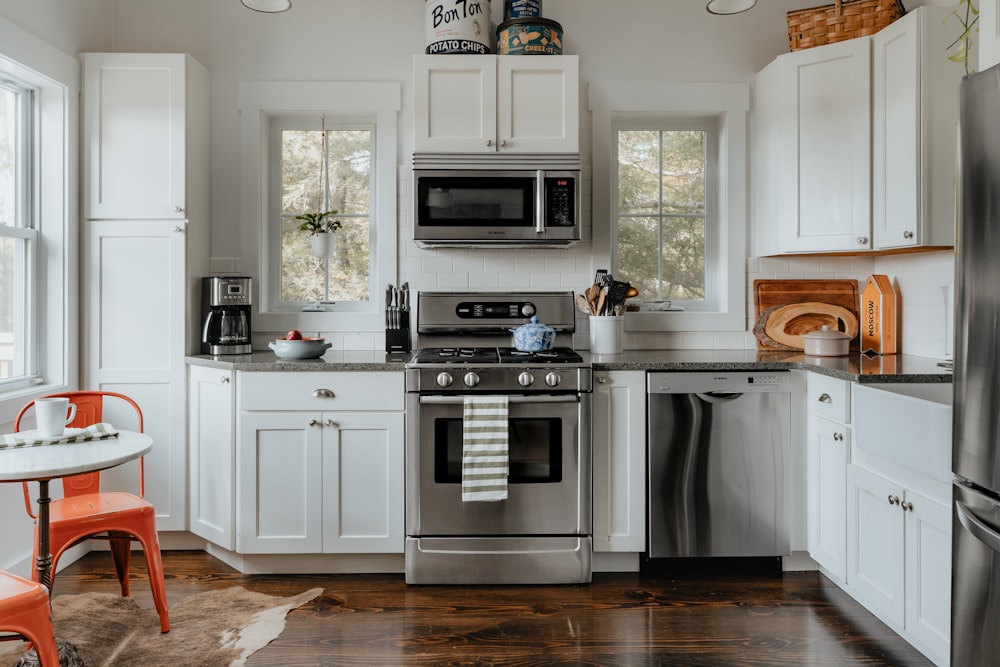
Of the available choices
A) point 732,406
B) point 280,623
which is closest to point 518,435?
point 732,406

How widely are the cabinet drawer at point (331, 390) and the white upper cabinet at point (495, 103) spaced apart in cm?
104

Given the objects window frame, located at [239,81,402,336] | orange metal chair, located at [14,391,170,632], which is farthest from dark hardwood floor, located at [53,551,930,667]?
window frame, located at [239,81,402,336]

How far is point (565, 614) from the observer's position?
8.54 feet

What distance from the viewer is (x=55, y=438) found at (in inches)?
82.4

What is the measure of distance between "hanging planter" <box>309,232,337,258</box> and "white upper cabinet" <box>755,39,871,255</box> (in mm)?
2093

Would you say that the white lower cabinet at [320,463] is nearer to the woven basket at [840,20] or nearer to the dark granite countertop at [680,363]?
the dark granite countertop at [680,363]

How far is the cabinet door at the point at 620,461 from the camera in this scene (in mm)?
2910

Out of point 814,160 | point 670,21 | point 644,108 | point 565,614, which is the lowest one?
point 565,614

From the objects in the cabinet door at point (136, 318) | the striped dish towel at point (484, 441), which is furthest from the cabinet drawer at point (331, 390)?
the cabinet door at point (136, 318)

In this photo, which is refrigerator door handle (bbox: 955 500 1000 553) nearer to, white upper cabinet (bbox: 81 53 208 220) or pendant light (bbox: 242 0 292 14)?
pendant light (bbox: 242 0 292 14)

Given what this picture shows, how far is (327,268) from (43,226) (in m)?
1.22

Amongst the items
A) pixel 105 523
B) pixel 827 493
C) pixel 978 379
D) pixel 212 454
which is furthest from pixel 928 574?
pixel 212 454

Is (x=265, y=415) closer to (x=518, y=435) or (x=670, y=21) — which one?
(x=518, y=435)

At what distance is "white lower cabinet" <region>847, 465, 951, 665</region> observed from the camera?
2.01 m
